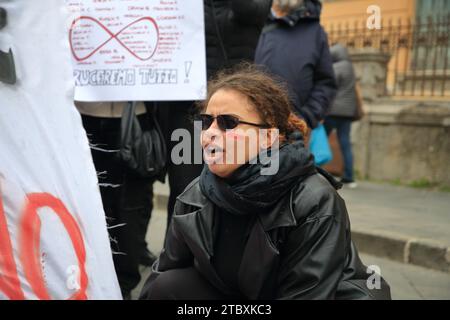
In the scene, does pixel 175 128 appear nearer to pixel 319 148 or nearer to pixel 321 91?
pixel 321 91

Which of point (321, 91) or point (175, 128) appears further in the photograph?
point (321, 91)

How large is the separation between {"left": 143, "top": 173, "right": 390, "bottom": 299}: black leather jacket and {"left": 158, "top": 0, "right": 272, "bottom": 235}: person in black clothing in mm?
1101

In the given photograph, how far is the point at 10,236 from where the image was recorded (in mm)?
1789

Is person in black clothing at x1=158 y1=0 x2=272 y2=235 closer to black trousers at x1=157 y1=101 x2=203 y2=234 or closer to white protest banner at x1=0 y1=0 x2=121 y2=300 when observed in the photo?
black trousers at x1=157 y1=101 x2=203 y2=234

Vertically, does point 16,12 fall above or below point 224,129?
above

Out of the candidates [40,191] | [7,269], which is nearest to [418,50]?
[40,191]

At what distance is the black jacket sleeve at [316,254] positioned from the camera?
1641 mm

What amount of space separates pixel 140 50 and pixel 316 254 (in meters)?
1.53

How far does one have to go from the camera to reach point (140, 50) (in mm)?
2752

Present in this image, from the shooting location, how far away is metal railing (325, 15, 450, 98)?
6414mm

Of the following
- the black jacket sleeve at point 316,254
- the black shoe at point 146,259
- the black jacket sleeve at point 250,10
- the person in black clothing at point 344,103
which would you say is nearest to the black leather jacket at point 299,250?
the black jacket sleeve at point 316,254

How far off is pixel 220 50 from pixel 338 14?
329 inches

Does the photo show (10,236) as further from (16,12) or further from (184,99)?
(184,99)
